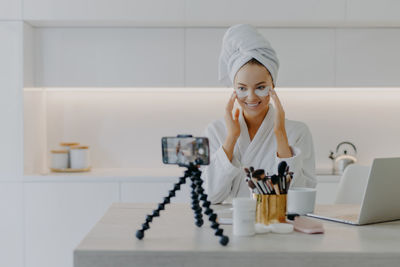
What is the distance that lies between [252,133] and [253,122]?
50 mm

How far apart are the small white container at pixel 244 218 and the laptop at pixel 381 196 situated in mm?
381

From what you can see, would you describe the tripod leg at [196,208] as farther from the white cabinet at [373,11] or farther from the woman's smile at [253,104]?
the white cabinet at [373,11]

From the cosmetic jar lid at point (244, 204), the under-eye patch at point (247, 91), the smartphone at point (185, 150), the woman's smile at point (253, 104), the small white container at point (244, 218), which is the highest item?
the under-eye patch at point (247, 91)

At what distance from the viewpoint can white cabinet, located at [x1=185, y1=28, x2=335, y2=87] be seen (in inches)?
154

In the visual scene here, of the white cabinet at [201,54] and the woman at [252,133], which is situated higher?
the white cabinet at [201,54]

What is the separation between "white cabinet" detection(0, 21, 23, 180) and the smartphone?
2.48m

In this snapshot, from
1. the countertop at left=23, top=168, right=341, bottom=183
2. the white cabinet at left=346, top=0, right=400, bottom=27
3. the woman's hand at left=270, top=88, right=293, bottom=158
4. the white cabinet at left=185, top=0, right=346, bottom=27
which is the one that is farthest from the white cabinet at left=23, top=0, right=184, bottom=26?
the woman's hand at left=270, top=88, right=293, bottom=158

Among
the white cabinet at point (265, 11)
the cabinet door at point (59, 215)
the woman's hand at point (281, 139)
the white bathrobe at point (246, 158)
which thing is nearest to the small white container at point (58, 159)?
the cabinet door at point (59, 215)

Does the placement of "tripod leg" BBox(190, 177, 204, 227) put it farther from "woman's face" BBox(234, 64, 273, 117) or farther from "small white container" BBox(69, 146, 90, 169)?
"small white container" BBox(69, 146, 90, 169)

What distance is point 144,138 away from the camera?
14.2ft

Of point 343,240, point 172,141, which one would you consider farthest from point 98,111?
point 343,240

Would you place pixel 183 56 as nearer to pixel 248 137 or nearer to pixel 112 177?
pixel 112 177

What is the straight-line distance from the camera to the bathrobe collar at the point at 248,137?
235cm

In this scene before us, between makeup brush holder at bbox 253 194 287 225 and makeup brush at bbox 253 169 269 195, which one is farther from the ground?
makeup brush at bbox 253 169 269 195
